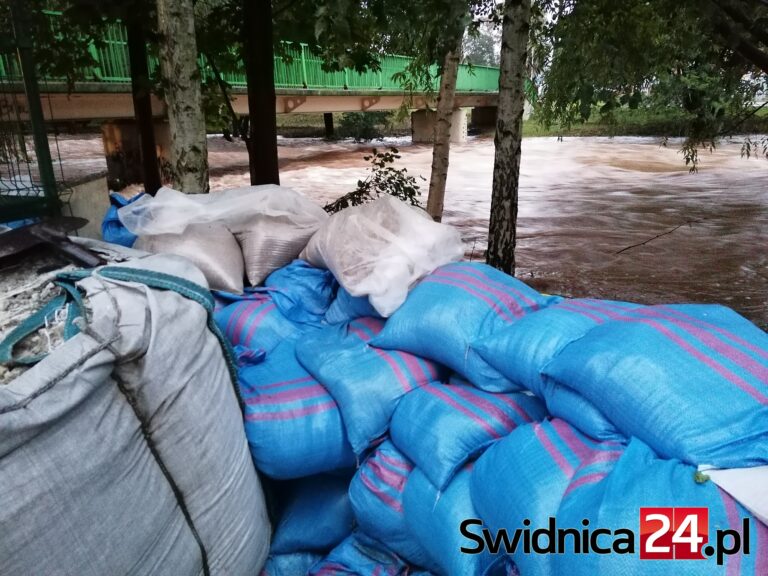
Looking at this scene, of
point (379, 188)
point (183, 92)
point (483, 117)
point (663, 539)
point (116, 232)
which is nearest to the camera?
point (663, 539)

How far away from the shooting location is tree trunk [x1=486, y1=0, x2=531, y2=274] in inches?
132

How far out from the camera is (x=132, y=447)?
128 cm

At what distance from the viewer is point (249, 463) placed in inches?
68.5

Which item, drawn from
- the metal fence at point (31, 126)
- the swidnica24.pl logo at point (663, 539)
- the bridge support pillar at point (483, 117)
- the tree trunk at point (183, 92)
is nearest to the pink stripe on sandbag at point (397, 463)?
the swidnica24.pl logo at point (663, 539)

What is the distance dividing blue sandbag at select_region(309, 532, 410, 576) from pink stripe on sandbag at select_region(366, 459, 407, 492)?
0.79 ft

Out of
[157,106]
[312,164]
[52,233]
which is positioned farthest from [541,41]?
[312,164]

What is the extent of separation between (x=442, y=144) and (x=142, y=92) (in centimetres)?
282

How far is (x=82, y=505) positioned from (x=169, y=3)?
2124 mm

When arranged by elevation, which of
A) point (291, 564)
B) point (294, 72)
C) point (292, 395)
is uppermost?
point (294, 72)

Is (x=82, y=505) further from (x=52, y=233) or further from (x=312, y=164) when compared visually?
(x=312, y=164)

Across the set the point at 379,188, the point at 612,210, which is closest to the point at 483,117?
the point at 612,210

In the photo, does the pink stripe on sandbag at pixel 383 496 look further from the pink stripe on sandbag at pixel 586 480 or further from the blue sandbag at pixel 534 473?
the pink stripe on sandbag at pixel 586 480

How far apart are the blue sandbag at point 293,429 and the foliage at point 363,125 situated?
20880 millimetres

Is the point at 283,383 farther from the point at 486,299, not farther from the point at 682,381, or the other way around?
the point at 682,381
